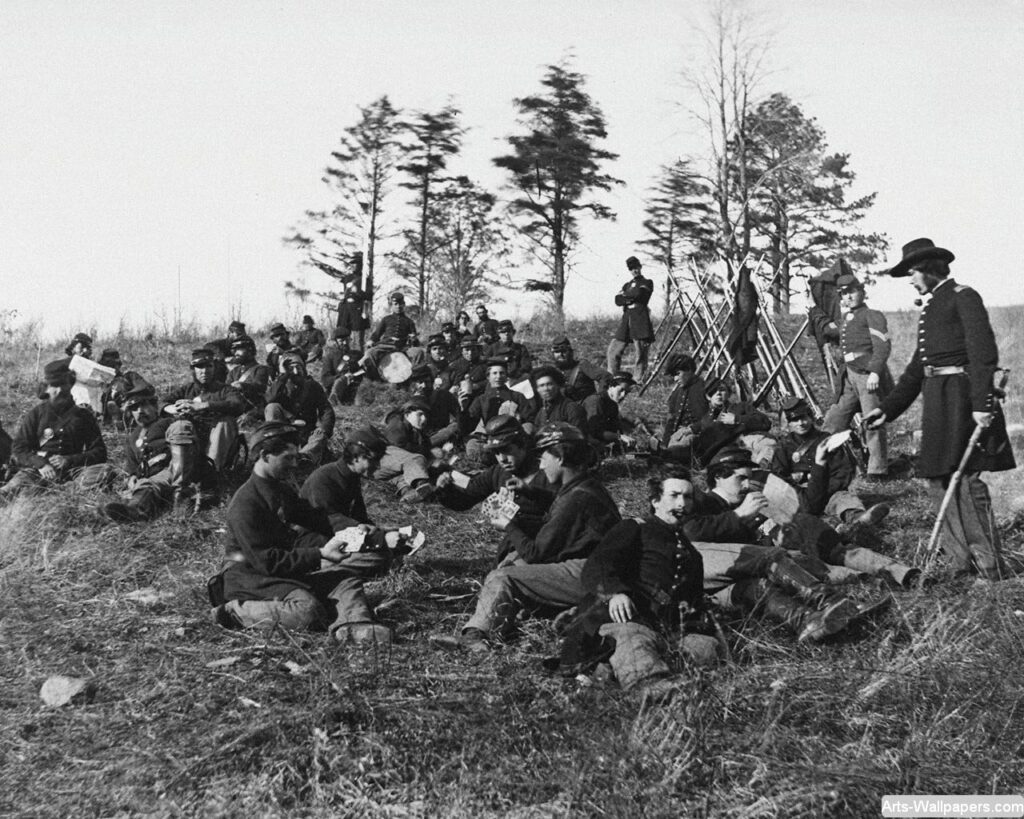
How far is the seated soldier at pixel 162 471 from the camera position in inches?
315

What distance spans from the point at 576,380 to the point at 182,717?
7.73 m

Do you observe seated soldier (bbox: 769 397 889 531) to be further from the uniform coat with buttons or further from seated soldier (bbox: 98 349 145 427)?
seated soldier (bbox: 98 349 145 427)

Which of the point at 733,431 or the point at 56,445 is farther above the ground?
the point at 733,431

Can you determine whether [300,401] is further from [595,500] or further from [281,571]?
[595,500]

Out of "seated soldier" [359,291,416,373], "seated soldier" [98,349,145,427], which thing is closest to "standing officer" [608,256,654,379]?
"seated soldier" [359,291,416,373]

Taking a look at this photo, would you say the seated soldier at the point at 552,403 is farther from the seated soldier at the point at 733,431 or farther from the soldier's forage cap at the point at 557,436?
the soldier's forage cap at the point at 557,436

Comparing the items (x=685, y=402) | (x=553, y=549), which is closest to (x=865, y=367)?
(x=685, y=402)

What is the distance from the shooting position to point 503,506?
5.95m

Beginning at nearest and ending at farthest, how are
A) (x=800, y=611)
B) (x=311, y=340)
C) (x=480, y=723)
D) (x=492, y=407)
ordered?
(x=480, y=723)
(x=800, y=611)
(x=492, y=407)
(x=311, y=340)

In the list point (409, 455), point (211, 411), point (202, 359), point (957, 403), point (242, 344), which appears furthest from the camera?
point (242, 344)

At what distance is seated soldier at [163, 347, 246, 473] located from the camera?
9.06 meters

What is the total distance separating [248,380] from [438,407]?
7.68 feet

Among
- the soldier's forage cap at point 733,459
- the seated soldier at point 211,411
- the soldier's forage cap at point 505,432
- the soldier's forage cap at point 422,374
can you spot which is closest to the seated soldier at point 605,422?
the soldier's forage cap at point 422,374

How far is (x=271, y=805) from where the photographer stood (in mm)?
3516
